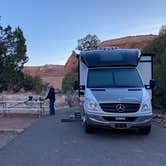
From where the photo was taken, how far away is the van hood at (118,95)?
11523mm

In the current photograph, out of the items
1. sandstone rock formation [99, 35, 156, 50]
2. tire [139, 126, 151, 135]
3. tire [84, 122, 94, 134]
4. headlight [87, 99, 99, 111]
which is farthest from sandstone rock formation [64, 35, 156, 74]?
headlight [87, 99, 99, 111]

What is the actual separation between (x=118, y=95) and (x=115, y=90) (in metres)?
0.46

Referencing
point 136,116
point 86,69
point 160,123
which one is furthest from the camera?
point 160,123

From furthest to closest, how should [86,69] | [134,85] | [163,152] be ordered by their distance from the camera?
[86,69]
[134,85]
[163,152]

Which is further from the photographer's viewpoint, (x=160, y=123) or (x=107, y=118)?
(x=160, y=123)

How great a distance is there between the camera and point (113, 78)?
13.0 metres

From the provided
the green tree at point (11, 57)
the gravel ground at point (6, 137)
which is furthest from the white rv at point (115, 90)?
the green tree at point (11, 57)

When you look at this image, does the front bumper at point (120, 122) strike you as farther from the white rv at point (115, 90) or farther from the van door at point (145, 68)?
the van door at point (145, 68)

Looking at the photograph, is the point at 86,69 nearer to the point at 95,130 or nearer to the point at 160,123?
the point at 95,130

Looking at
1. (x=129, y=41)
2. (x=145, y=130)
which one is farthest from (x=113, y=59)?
(x=129, y=41)

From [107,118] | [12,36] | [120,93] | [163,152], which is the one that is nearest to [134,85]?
[120,93]

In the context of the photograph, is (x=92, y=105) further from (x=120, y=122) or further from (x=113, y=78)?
(x=113, y=78)

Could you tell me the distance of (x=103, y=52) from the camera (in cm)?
1356

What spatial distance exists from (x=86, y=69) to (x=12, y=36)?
702 inches
